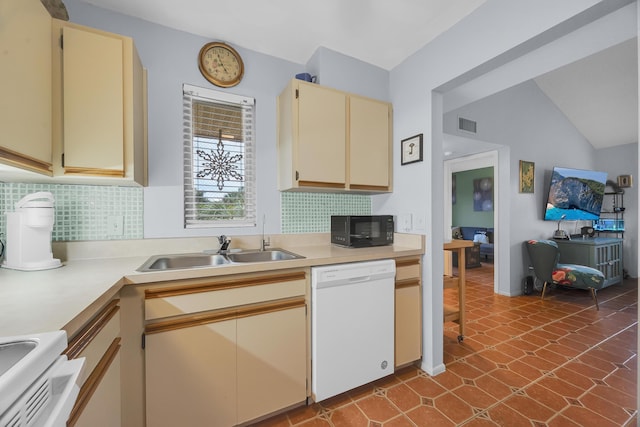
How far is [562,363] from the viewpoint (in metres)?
2.07

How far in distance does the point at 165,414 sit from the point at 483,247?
661 cm

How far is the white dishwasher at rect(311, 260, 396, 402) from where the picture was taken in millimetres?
1574

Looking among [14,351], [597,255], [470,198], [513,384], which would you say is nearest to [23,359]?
[14,351]

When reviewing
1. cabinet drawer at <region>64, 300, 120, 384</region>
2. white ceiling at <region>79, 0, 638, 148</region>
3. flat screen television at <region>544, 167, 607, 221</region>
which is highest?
white ceiling at <region>79, 0, 638, 148</region>

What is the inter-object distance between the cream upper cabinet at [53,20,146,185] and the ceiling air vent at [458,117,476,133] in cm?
335

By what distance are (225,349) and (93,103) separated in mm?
1491

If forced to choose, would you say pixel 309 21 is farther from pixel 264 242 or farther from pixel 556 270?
pixel 556 270

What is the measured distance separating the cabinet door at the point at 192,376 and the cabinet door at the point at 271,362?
0.19 feet

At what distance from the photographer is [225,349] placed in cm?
135

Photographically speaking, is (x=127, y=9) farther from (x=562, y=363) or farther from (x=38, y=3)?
(x=562, y=363)

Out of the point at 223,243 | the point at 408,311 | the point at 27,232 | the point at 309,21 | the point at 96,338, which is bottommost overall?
the point at 408,311

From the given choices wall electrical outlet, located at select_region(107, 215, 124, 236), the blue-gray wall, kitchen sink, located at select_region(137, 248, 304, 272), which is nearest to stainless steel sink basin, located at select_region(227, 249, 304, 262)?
kitchen sink, located at select_region(137, 248, 304, 272)

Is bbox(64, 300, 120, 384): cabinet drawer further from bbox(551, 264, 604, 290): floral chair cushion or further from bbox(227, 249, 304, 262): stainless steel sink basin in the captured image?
bbox(551, 264, 604, 290): floral chair cushion

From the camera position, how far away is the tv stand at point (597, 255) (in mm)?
3787
